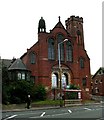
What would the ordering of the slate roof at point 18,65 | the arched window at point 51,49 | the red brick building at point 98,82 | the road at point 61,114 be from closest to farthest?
the road at point 61,114
the slate roof at point 18,65
the arched window at point 51,49
the red brick building at point 98,82

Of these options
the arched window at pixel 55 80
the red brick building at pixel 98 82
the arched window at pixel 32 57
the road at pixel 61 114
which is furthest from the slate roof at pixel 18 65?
the red brick building at pixel 98 82

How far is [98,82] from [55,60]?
3277 cm

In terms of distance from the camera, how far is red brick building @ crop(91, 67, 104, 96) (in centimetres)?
9796

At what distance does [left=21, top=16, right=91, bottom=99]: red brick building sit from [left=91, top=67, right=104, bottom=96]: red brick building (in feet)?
76.1

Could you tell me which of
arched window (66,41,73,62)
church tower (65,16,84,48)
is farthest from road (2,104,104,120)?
church tower (65,16,84,48)

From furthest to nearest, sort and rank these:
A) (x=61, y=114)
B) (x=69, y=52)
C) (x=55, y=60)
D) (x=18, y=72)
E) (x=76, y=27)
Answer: (x=76, y=27)
(x=69, y=52)
(x=55, y=60)
(x=18, y=72)
(x=61, y=114)

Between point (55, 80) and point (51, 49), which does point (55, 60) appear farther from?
point (55, 80)

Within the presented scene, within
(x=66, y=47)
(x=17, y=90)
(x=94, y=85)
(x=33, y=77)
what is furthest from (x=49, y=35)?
(x=94, y=85)

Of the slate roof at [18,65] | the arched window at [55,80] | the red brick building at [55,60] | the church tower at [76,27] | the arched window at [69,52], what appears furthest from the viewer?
the church tower at [76,27]

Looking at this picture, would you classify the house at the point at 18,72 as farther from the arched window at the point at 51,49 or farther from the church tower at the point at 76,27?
the church tower at the point at 76,27

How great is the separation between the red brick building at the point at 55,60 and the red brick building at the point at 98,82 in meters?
23.2

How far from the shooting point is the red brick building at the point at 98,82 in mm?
97963

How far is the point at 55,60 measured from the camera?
71.2 meters

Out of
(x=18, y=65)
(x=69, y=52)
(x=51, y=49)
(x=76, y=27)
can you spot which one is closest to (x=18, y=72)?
(x=18, y=65)
